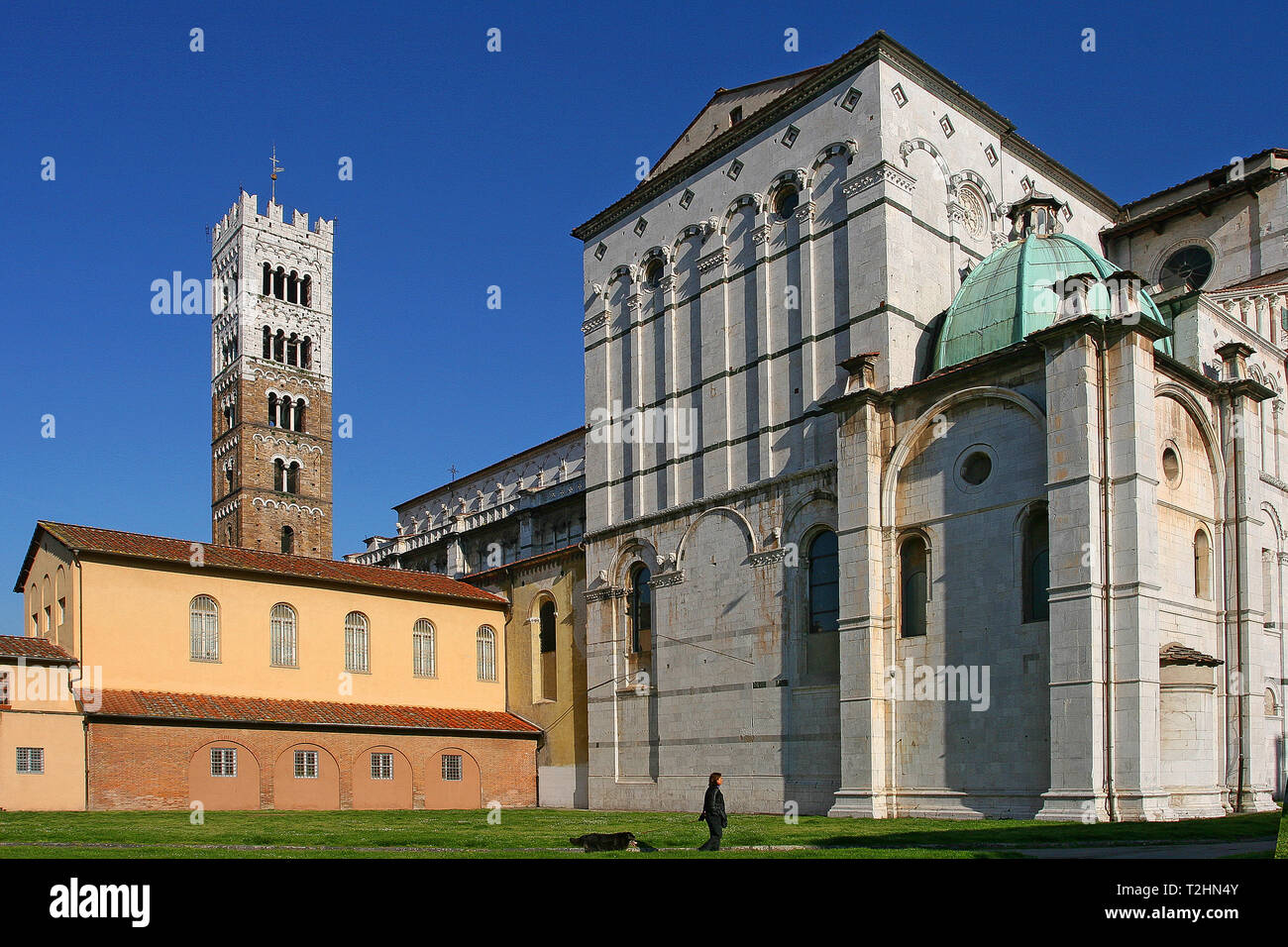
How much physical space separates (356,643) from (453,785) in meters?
6.19

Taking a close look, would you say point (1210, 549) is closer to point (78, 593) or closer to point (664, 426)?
point (664, 426)

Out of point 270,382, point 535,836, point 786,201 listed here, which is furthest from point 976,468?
point 270,382

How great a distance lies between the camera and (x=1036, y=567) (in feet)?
89.8

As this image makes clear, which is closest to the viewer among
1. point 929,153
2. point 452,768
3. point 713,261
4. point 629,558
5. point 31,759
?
point 31,759

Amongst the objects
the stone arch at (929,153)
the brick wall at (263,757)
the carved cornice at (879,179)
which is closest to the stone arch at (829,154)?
the carved cornice at (879,179)

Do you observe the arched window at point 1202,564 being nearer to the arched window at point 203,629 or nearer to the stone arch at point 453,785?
the stone arch at point 453,785

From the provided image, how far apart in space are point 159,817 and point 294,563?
43.7ft

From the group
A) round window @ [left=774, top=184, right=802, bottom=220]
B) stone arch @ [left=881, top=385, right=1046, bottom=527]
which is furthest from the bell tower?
stone arch @ [left=881, top=385, right=1046, bottom=527]

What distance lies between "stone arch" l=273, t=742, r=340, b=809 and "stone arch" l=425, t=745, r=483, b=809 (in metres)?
3.70

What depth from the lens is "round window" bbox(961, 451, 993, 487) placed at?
94.7ft

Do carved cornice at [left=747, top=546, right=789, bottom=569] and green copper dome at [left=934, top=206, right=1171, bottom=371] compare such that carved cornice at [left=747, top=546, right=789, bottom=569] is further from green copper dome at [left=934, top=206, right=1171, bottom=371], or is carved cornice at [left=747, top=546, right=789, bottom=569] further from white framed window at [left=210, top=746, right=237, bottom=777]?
white framed window at [left=210, top=746, right=237, bottom=777]

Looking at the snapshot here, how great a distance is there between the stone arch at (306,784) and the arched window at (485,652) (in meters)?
8.61

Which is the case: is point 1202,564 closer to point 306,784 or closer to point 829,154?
point 829,154

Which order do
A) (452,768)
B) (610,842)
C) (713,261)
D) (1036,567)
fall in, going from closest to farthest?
(610,842) < (1036,567) < (713,261) < (452,768)
